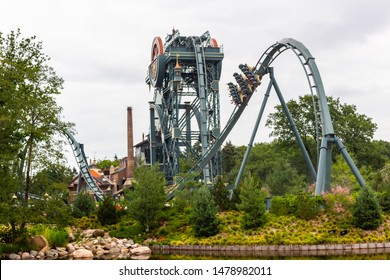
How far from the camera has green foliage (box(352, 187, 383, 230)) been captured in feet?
88.8

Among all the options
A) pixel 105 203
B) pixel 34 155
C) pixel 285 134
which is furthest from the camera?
pixel 285 134

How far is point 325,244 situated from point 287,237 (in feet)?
5.66

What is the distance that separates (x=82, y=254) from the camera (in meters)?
27.2

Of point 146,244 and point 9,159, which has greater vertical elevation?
point 9,159

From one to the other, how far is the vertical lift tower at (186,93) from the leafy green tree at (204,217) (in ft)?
72.5

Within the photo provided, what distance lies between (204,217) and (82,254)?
19.7 ft

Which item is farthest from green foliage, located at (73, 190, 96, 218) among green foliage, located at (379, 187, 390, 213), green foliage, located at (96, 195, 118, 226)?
green foliage, located at (379, 187, 390, 213)

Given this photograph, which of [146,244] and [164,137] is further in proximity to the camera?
[164,137]

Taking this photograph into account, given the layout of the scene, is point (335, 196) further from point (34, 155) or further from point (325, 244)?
point (34, 155)

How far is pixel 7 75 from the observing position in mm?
26094

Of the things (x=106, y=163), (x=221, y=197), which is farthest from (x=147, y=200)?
(x=106, y=163)

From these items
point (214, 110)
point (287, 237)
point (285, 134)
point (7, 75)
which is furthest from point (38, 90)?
point (285, 134)

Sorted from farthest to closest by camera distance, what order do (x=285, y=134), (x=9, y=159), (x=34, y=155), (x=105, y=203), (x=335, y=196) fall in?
(x=285, y=134)
(x=105, y=203)
(x=335, y=196)
(x=34, y=155)
(x=9, y=159)

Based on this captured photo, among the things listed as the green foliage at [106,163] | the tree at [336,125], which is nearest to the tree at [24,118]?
the tree at [336,125]
